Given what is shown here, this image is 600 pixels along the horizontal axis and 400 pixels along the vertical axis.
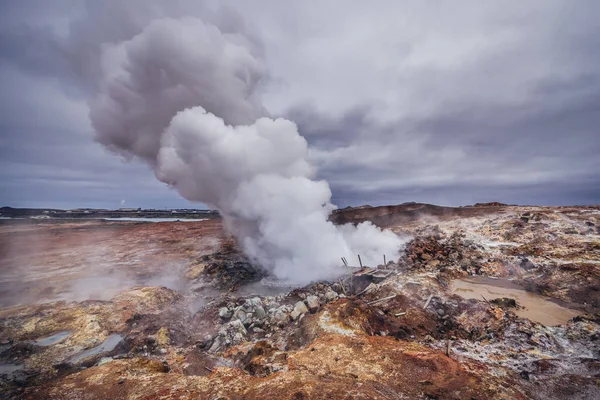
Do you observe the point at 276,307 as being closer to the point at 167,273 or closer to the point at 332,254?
the point at 332,254

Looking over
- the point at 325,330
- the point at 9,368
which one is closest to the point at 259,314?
the point at 325,330

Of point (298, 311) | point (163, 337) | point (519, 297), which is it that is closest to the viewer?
point (163, 337)

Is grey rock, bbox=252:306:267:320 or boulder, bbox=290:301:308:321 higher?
boulder, bbox=290:301:308:321

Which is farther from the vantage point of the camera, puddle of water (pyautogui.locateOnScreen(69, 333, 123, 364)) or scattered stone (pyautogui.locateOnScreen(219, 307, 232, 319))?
scattered stone (pyautogui.locateOnScreen(219, 307, 232, 319))

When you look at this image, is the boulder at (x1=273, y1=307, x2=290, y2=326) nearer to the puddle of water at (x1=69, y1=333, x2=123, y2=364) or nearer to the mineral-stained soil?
the mineral-stained soil

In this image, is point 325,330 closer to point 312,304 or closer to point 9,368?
point 312,304

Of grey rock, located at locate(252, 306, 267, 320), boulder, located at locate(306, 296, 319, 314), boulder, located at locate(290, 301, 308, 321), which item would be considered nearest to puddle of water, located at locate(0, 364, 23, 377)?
grey rock, located at locate(252, 306, 267, 320)

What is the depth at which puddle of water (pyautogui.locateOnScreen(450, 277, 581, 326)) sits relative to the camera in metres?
8.93

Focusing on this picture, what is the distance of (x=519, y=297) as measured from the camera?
10.7 meters

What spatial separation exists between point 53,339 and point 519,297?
18.0m

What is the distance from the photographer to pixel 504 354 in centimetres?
706

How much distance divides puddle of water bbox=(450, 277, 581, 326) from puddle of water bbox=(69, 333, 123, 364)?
13.7 metres

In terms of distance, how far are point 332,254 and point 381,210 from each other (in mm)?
20836

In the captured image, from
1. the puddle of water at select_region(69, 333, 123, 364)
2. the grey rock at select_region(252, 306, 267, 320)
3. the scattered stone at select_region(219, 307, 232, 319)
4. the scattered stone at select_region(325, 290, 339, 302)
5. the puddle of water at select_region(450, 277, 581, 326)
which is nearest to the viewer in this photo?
the puddle of water at select_region(69, 333, 123, 364)
